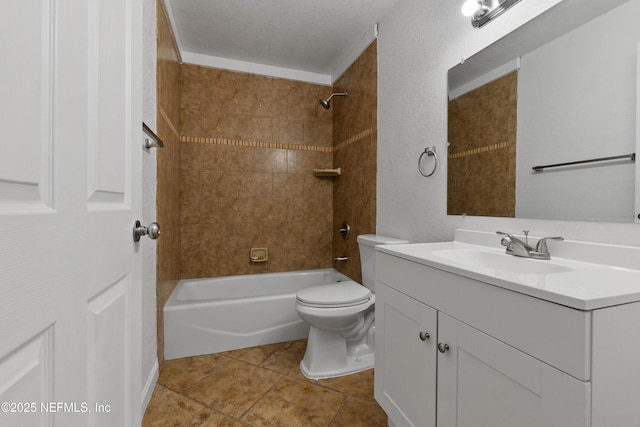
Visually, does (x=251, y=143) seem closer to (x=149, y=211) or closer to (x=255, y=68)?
(x=255, y=68)

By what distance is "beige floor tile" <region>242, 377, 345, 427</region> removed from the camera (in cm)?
137

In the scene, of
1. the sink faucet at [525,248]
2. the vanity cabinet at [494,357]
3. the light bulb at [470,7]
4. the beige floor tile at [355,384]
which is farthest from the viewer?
the beige floor tile at [355,384]

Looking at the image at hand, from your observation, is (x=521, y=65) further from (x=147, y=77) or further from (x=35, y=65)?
(x=147, y=77)

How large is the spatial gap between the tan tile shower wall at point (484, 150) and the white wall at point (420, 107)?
0.06 metres

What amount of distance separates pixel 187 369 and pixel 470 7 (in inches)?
98.0

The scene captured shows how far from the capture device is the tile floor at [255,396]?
4.52 feet

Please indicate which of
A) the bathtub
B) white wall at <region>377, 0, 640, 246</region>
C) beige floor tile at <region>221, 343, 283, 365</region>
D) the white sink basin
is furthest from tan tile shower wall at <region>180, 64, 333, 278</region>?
the white sink basin

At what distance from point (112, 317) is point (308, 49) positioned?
250cm

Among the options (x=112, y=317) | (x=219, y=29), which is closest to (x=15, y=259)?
(x=112, y=317)

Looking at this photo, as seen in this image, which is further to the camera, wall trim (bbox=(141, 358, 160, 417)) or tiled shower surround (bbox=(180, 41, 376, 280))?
tiled shower surround (bbox=(180, 41, 376, 280))

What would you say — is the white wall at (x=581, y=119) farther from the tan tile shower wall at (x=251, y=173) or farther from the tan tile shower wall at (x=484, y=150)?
the tan tile shower wall at (x=251, y=173)

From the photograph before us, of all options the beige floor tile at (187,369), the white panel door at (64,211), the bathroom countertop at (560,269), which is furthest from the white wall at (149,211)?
the bathroom countertop at (560,269)

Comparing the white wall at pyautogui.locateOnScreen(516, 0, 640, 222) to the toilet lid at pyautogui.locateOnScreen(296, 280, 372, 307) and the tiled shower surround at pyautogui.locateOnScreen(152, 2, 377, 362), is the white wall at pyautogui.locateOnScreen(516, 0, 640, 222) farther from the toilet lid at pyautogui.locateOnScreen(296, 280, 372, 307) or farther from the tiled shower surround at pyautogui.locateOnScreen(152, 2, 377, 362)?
the tiled shower surround at pyautogui.locateOnScreen(152, 2, 377, 362)

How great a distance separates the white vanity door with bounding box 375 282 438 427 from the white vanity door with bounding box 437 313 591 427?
5 cm
